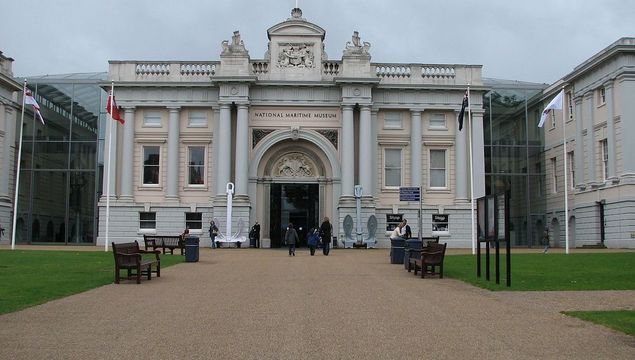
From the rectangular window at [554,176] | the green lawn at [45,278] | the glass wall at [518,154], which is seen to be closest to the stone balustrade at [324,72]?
the glass wall at [518,154]

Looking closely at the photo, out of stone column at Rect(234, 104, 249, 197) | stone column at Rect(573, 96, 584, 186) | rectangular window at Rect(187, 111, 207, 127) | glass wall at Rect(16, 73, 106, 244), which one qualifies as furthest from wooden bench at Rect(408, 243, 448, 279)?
glass wall at Rect(16, 73, 106, 244)

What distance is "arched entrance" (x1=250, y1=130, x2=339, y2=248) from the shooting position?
4669 cm

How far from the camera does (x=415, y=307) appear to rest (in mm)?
13703

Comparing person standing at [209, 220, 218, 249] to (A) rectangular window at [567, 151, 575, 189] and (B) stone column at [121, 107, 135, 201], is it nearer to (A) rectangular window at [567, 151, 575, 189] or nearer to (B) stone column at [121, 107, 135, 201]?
(B) stone column at [121, 107, 135, 201]

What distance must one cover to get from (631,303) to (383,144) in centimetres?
3399

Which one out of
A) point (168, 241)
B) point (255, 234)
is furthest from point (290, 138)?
point (168, 241)

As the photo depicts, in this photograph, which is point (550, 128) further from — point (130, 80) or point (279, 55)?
point (130, 80)

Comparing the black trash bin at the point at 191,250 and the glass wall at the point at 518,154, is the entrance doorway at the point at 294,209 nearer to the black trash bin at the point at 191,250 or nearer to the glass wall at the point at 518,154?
the glass wall at the point at 518,154

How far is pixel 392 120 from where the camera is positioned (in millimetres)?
48062

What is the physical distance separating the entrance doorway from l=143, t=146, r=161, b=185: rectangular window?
776 centimetres

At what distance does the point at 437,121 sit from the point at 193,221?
17554 millimetres

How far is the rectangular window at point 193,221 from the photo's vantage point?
46688mm

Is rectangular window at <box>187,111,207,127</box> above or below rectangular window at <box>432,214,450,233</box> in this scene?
above

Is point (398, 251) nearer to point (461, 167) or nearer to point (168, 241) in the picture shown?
point (168, 241)
